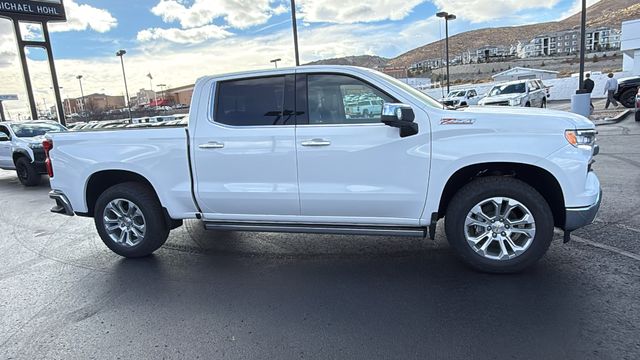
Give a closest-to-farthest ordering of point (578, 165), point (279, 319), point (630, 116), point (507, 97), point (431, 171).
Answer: point (279, 319) → point (578, 165) → point (431, 171) → point (630, 116) → point (507, 97)

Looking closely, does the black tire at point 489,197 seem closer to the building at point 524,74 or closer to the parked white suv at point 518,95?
the parked white suv at point 518,95

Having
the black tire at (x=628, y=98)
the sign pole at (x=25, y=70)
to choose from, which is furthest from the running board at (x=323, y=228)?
the sign pole at (x=25, y=70)

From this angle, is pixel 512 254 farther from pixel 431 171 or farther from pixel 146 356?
pixel 146 356

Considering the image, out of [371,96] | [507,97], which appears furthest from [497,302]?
[507,97]

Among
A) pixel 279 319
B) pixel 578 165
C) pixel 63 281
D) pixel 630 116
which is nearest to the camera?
pixel 279 319

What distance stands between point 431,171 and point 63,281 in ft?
12.6

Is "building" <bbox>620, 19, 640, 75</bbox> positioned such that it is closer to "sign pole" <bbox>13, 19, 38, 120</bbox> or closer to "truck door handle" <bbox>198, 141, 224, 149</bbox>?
"truck door handle" <bbox>198, 141, 224, 149</bbox>

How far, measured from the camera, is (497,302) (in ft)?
11.4

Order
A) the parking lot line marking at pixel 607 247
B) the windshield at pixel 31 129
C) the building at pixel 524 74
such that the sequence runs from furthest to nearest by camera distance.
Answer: the building at pixel 524 74, the windshield at pixel 31 129, the parking lot line marking at pixel 607 247

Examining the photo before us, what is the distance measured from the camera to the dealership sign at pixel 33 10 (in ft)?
75.2

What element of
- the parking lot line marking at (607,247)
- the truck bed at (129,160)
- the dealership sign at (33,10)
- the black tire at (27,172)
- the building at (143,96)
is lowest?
the parking lot line marking at (607,247)

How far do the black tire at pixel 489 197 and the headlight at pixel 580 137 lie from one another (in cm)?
51

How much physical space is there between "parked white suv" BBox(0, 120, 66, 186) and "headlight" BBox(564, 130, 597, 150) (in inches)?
453

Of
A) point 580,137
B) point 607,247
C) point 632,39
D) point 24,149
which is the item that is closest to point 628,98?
point 632,39
